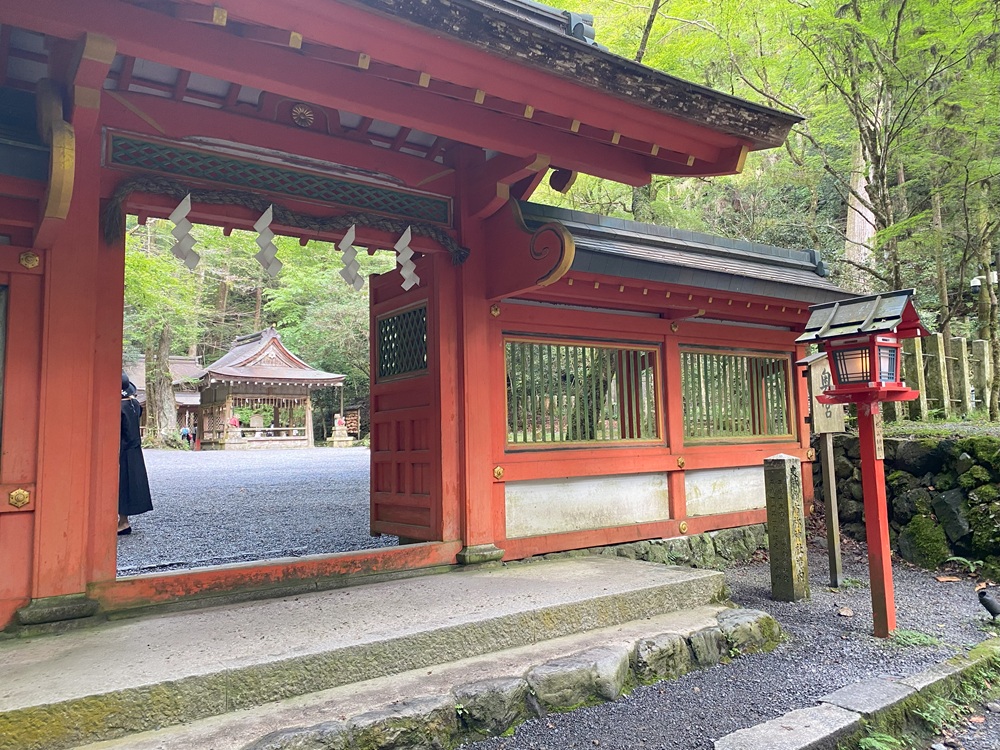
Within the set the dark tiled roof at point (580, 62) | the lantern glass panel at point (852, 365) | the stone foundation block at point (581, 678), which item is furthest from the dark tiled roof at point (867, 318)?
the stone foundation block at point (581, 678)

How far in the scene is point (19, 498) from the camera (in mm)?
3309

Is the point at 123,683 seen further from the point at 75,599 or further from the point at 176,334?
the point at 176,334

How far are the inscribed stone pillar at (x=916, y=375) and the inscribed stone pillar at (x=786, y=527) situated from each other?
15.7 feet

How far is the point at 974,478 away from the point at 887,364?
3.11 metres

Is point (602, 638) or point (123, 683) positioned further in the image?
point (602, 638)

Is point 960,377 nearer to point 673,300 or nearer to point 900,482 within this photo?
point 900,482

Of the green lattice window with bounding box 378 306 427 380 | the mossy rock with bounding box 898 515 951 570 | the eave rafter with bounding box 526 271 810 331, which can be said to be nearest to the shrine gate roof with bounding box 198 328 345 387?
the green lattice window with bounding box 378 306 427 380

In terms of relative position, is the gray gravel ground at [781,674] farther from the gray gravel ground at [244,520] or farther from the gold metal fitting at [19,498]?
the gray gravel ground at [244,520]

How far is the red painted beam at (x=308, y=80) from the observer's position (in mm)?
2764

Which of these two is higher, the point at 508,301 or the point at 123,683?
the point at 508,301

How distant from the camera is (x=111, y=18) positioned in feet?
9.23

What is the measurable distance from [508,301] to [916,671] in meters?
3.71

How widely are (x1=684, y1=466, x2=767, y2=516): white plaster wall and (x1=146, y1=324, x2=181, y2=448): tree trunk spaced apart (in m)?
27.5

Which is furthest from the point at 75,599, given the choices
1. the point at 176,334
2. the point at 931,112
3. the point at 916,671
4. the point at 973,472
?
the point at 176,334
